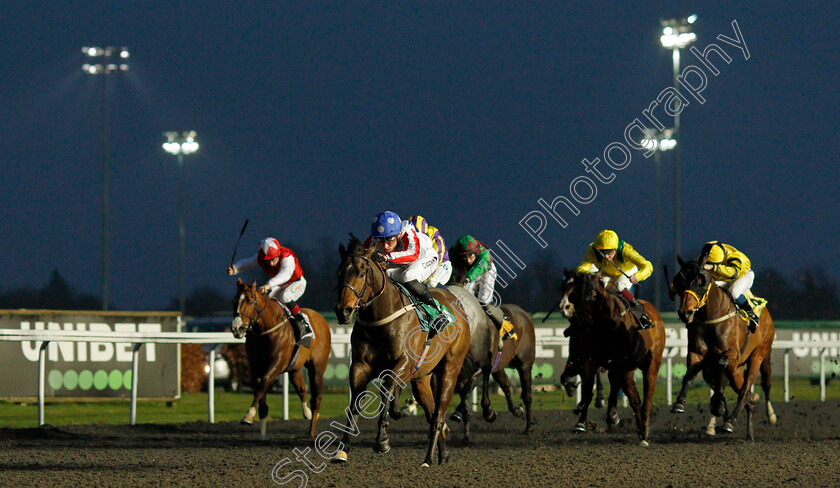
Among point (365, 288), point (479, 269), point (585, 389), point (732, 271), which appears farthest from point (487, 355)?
point (732, 271)

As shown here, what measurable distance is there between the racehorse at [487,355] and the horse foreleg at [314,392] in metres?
1.20

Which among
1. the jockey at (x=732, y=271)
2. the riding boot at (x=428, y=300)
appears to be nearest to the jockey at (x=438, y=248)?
the riding boot at (x=428, y=300)

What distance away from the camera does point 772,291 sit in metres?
34.9

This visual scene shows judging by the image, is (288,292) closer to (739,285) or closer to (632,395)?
(632,395)

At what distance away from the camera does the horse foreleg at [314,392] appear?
883 centimetres

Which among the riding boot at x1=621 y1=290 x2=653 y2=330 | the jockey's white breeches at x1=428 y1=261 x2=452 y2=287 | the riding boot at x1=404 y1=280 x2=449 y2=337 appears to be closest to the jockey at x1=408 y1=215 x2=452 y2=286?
the jockey's white breeches at x1=428 y1=261 x2=452 y2=287

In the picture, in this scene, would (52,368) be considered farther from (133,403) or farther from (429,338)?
(429,338)

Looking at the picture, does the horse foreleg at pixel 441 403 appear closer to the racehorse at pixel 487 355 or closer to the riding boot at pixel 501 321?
the racehorse at pixel 487 355

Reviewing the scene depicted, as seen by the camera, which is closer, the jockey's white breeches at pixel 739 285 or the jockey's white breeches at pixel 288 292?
the jockey's white breeches at pixel 739 285

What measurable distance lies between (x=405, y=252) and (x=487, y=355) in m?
1.56

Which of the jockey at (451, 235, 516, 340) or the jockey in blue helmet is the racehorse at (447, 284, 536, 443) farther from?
the jockey in blue helmet

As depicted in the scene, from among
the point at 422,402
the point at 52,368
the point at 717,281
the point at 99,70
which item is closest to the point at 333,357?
the point at 52,368

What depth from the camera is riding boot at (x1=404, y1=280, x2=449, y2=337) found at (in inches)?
268

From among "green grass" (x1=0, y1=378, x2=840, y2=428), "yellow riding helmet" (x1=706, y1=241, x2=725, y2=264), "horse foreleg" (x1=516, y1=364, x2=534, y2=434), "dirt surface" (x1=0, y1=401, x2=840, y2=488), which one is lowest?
"green grass" (x1=0, y1=378, x2=840, y2=428)
